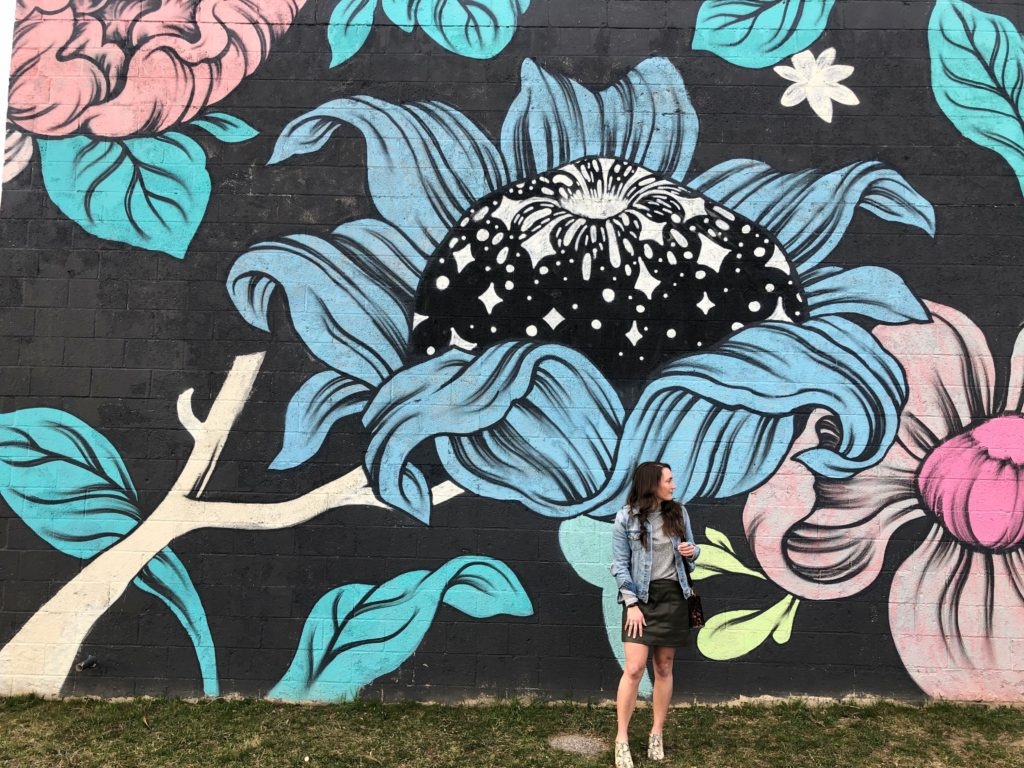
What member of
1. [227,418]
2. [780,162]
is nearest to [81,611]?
[227,418]

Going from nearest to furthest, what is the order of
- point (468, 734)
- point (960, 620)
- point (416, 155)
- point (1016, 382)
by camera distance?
point (468, 734)
point (960, 620)
point (1016, 382)
point (416, 155)

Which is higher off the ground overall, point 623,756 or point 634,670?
point 634,670

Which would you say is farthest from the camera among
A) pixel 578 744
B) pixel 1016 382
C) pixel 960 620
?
pixel 1016 382

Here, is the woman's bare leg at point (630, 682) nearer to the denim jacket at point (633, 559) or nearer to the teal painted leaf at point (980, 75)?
the denim jacket at point (633, 559)

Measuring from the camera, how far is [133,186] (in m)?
5.10

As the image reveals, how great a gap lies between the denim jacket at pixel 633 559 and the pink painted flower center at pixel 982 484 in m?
1.83

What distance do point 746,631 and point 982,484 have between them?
1756 mm

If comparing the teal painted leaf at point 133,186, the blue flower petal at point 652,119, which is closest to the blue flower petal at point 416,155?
the teal painted leaf at point 133,186

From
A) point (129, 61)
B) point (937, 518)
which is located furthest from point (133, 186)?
point (937, 518)

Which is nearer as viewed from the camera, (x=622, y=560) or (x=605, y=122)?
(x=622, y=560)

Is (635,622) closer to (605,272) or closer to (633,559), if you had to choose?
(633,559)

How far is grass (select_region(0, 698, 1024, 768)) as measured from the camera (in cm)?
411

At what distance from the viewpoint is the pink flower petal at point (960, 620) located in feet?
15.5

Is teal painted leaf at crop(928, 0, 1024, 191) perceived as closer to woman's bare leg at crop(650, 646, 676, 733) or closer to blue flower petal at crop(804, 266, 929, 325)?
blue flower petal at crop(804, 266, 929, 325)
